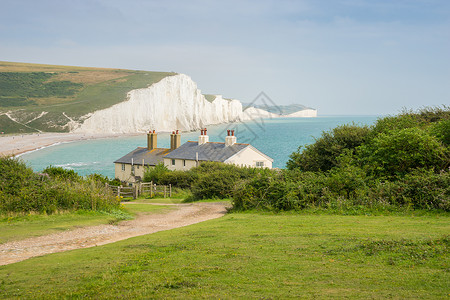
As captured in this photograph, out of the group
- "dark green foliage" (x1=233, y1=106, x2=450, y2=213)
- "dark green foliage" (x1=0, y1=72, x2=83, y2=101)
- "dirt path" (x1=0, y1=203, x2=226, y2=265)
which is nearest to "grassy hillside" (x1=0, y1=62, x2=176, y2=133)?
"dark green foliage" (x1=0, y1=72, x2=83, y2=101)

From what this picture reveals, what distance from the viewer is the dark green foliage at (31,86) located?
17350 centimetres

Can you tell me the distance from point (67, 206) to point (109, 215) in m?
1.97

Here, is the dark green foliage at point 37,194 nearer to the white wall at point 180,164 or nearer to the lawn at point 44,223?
the lawn at point 44,223

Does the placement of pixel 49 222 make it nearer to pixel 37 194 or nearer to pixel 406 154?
pixel 37 194

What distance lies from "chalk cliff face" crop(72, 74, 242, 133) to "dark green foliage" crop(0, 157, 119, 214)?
126 meters

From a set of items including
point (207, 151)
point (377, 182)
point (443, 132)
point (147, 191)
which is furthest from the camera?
point (207, 151)

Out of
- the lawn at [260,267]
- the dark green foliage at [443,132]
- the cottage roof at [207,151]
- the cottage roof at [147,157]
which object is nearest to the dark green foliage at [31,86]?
the cottage roof at [147,157]

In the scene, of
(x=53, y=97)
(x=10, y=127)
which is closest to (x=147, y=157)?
(x=10, y=127)

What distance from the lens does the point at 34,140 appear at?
361 feet

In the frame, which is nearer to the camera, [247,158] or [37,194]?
[37,194]

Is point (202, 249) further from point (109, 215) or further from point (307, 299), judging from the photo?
point (109, 215)

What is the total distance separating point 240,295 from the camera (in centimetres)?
668

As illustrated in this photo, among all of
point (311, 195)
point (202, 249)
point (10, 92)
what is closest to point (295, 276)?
point (202, 249)

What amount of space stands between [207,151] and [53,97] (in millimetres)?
143116
